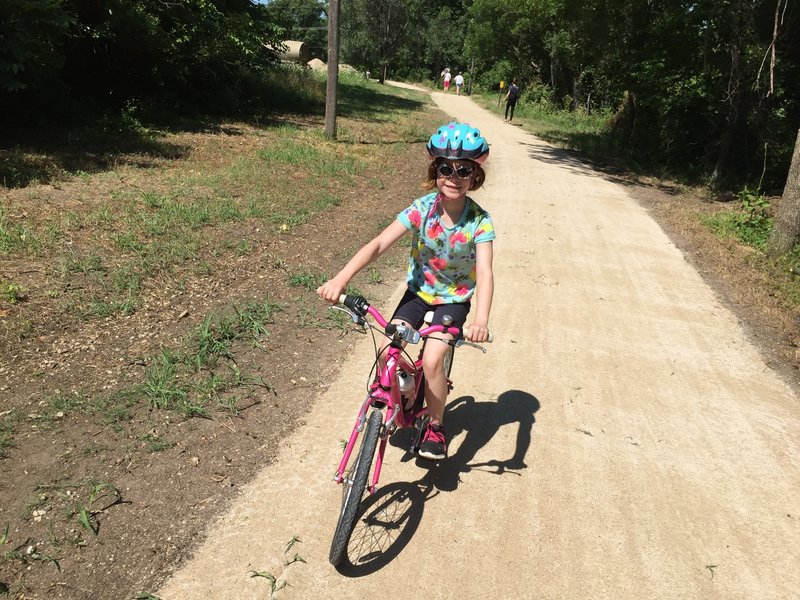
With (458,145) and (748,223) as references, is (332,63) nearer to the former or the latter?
(748,223)

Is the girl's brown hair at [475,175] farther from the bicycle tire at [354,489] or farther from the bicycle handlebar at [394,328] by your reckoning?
the bicycle tire at [354,489]

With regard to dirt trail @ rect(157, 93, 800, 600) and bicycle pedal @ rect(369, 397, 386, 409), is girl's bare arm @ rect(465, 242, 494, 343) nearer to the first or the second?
bicycle pedal @ rect(369, 397, 386, 409)

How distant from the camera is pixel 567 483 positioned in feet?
11.3

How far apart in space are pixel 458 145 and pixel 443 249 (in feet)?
1.87

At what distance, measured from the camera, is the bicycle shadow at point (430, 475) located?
2840mm

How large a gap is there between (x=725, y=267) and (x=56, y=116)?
38.4ft

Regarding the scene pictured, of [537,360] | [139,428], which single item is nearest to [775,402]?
[537,360]

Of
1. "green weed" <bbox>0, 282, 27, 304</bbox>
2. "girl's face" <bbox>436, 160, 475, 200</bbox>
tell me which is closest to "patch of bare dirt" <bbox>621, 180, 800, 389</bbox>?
"girl's face" <bbox>436, 160, 475, 200</bbox>

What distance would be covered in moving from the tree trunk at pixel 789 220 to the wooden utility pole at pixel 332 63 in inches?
360

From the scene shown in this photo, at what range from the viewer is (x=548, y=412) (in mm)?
4133

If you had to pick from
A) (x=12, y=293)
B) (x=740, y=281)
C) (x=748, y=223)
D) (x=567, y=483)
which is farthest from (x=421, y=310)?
(x=748, y=223)

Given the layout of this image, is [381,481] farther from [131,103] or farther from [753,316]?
[131,103]

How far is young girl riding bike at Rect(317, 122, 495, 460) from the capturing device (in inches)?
112

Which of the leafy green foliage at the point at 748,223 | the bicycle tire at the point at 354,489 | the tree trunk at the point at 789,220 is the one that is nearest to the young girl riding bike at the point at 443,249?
the bicycle tire at the point at 354,489
